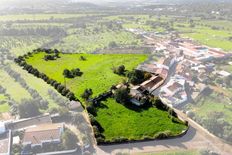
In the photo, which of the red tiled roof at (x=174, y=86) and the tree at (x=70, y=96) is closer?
the tree at (x=70, y=96)

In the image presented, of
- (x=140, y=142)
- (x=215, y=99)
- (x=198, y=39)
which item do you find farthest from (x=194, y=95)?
(x=198, y=39)

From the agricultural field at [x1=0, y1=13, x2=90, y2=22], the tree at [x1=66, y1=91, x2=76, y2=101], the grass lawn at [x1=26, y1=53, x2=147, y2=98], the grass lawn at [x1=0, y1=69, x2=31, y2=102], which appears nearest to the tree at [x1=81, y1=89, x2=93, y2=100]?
the grass lawn at [x1=26, y1=53, x2=147, y2=98]

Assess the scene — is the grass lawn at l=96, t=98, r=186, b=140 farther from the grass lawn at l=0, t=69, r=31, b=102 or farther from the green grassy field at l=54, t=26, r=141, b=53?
the green grassy field at l=54, t=26, r=141, b=53

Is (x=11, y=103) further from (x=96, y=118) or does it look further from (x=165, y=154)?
(x=165, y=154)

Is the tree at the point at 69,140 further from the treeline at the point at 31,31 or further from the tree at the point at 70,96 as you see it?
the treeline at the point at 31,31

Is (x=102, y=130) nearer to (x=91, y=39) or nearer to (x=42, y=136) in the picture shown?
(x=42, y=136)

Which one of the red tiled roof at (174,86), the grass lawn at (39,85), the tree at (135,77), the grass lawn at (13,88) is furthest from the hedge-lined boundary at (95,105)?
the red tiled roof at (174,86)

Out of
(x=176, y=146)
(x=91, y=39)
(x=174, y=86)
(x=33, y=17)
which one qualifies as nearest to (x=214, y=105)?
(x=174, y=86)
